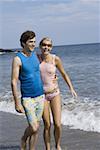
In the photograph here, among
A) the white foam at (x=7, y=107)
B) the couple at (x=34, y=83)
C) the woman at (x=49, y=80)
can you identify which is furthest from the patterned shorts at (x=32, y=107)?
the white foam at (x=7, y=107)

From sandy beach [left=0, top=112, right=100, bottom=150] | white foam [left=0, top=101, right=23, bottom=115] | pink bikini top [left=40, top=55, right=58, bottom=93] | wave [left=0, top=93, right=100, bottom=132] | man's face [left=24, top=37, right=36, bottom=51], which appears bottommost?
white foam [left=0, top=101, right=23, bottom=115]

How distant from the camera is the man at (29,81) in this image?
5645 mm

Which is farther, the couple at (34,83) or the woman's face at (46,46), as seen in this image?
the woman's face at (46,46)

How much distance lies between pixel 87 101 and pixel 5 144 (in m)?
6.56

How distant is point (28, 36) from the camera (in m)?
5.68

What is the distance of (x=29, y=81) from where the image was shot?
5.75 m

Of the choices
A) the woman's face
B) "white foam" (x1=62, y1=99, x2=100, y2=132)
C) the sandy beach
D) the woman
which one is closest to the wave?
"white foam" (x1=62, y1=99, x2=100, y2=132)

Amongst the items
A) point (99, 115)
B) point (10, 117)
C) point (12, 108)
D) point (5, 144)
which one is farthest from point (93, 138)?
point (12, 108)

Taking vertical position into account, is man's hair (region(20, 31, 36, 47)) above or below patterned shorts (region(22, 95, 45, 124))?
above

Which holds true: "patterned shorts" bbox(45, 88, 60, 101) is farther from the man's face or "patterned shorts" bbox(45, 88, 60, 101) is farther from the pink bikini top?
the man's face

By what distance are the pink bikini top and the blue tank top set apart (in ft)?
1.10

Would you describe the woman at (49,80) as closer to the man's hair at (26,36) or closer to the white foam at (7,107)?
the man's hair at (26,36)

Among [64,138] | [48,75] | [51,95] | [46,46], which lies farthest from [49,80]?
[64,138]

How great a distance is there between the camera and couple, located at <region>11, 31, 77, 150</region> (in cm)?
567
